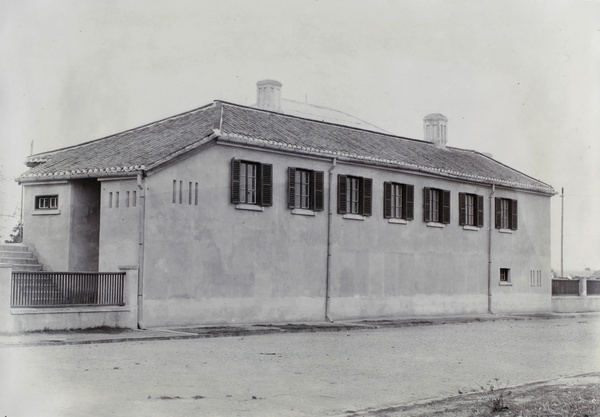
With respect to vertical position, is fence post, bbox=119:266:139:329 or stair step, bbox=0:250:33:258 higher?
stair step, bbox=0:250:33:258

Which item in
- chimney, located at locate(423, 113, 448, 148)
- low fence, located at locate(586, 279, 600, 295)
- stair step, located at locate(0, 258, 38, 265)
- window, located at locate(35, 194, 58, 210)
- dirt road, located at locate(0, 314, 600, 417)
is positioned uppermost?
chimney, located at locate(423, 113, 448, 148)

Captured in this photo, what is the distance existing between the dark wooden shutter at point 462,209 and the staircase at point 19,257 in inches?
630

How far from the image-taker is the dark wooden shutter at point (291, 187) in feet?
81.7

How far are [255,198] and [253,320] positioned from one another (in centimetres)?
358

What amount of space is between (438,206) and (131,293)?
47.6 feet

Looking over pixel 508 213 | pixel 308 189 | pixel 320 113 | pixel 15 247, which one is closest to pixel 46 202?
pixel 15 247

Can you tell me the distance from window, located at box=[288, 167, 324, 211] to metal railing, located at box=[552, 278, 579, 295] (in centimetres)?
1632

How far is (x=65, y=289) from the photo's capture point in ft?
61.6

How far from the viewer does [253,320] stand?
2378 cm

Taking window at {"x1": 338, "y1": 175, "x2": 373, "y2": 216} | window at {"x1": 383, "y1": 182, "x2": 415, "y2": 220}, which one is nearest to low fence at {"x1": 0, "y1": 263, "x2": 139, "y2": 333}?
window at {"x1": 338, "y1": 175, "x2": 373, "y2": 216}

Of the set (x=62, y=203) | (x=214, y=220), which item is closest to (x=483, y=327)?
(x=214, y=220)

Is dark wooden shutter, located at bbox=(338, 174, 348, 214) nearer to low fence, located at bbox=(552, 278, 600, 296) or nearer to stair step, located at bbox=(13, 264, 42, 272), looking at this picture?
stair step, located at bbox=(13, 264, 42, 272)

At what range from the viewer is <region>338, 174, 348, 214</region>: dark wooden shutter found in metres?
26.6

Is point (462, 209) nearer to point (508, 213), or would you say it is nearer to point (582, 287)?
point (508, 213)
